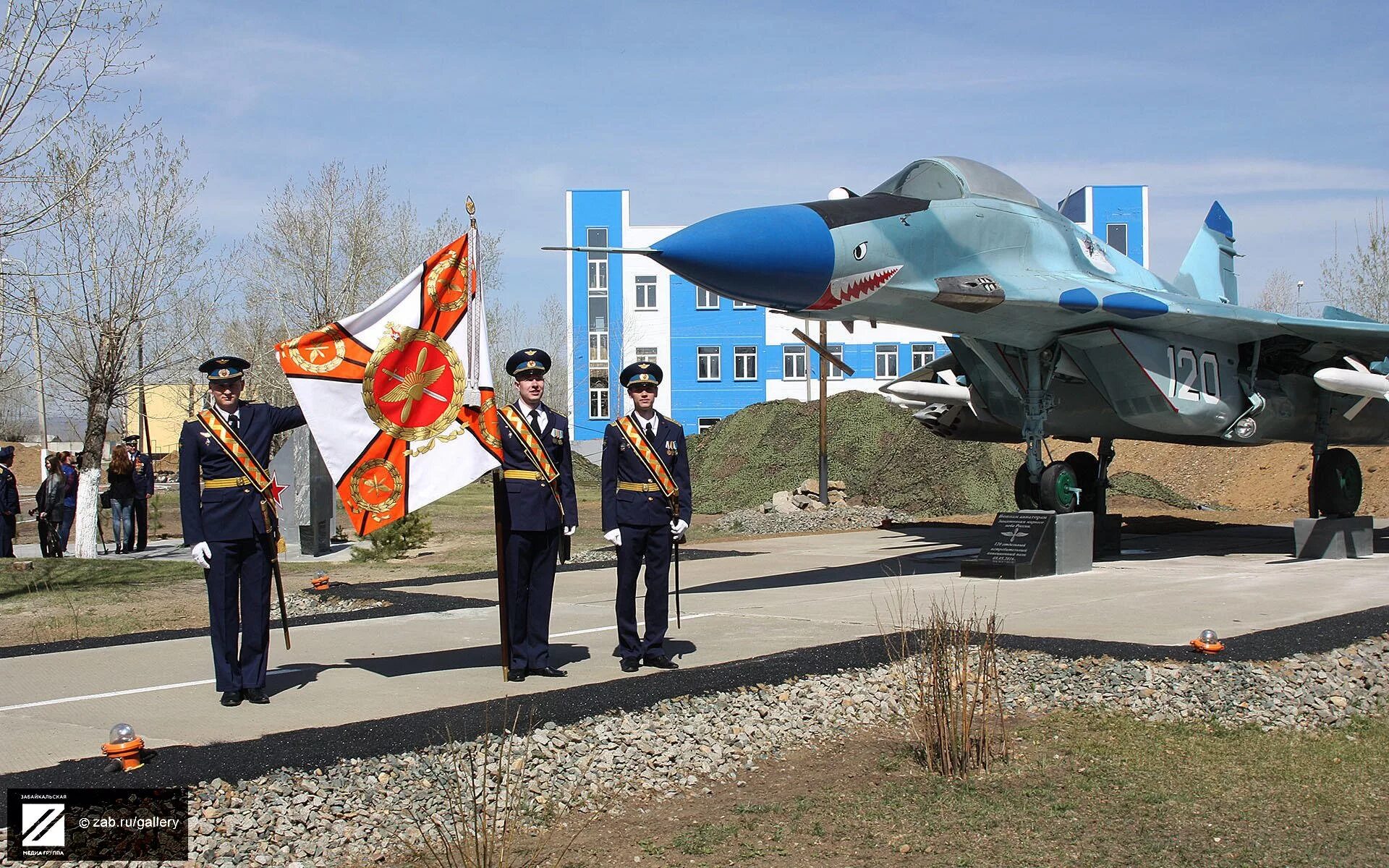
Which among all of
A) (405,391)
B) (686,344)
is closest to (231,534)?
(405,391)

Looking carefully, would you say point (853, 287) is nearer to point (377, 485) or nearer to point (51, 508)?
point (377, 485)

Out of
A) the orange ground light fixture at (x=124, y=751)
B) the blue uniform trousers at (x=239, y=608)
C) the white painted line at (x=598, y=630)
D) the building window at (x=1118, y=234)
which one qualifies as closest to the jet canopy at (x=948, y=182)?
the white painted line at (x=598, y=630)

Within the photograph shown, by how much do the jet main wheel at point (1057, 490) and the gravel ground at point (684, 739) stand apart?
16.1 ft

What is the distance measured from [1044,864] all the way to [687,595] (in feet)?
23.4

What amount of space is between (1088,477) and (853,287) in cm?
729

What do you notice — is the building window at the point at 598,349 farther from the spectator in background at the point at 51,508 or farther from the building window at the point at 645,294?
the spectator in background at the point at 51,508

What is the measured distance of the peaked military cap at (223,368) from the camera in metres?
6.61

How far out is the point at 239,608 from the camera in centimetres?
660

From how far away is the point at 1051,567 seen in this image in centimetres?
1250

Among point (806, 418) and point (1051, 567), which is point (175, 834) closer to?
point (1051, 567)

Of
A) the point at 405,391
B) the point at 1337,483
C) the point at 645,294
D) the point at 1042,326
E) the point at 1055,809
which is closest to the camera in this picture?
the point at 1055,809

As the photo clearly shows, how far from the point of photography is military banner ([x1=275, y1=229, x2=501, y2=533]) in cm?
648

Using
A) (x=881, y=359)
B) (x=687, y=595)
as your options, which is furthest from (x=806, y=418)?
(x=881, y=359)

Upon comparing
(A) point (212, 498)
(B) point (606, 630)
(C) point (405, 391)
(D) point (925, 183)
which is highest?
(D) point (925, 183)
